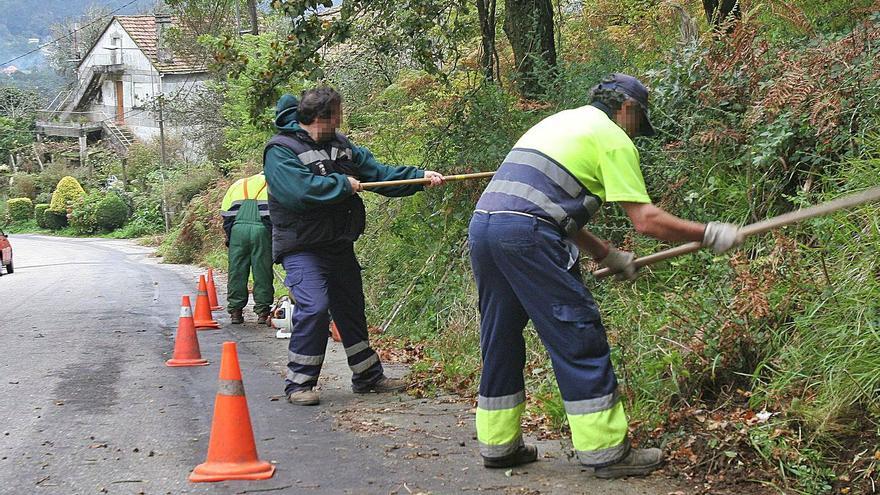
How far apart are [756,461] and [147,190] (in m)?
45.2

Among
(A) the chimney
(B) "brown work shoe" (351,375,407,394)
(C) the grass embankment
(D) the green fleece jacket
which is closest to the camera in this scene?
(C) the grass embankment

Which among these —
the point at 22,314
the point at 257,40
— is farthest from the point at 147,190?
the point at 22,314

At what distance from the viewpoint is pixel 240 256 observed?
11344 millimetres

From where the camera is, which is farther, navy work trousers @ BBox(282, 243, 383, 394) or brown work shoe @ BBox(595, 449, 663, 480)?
navy work trousers @ BBox(282, 243, 383, 394)

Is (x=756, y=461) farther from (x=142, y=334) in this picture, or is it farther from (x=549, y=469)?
(x=142, y=334)

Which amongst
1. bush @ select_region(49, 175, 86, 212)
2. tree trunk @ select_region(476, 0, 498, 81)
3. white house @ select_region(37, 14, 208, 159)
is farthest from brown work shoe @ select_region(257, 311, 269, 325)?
bush @ select_region(49, 175, 86, 212)

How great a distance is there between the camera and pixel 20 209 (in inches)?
2159

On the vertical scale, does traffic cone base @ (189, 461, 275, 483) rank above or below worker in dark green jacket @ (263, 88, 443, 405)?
below

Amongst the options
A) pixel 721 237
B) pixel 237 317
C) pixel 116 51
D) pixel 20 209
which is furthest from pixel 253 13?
pixel 116 51

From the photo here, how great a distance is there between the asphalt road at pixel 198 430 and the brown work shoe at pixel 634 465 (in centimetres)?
4

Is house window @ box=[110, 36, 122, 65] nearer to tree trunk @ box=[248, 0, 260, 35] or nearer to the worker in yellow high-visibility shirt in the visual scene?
tree trunk @ box=[248, 0, 260, 35]

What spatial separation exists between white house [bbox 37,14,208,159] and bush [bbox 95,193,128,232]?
21.4 ft

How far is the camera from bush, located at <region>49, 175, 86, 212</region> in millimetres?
50281

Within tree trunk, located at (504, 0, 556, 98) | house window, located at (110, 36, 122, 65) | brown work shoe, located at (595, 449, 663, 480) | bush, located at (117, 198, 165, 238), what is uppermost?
house window, located at (110, 36, 122, 65)
